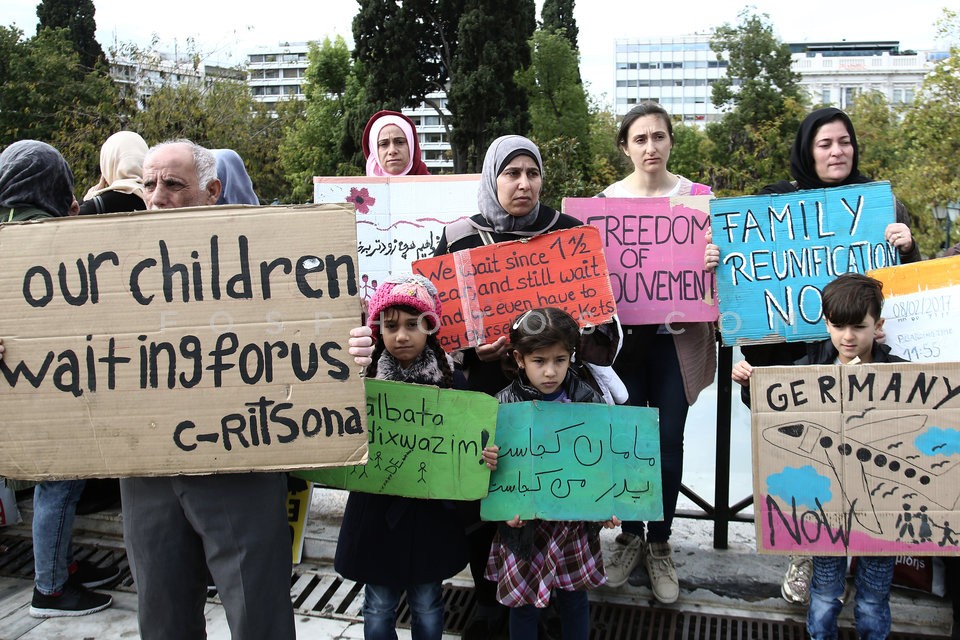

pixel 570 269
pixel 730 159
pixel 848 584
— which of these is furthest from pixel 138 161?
pixel 730 159

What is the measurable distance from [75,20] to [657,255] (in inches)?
1433

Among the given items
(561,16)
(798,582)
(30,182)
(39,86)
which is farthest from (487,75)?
(798,582)

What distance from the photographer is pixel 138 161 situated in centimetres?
381

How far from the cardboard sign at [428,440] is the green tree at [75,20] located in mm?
34772

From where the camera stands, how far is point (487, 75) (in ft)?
73.2

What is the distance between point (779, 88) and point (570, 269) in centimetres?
2856

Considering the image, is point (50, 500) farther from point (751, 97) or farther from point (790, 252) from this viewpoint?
point (751, 97)

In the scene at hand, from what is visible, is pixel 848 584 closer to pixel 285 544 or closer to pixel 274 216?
pixel 285 544

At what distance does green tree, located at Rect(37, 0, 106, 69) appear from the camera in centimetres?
3148

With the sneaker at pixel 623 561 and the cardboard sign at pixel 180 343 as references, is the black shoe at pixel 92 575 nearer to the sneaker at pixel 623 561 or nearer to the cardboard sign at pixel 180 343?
the cardboard sign at pixel 180 343

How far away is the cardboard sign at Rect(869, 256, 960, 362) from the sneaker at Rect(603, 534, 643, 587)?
1.40 metres

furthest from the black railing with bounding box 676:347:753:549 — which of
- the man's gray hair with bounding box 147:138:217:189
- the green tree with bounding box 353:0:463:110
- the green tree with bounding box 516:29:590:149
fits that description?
the green tree with bounding box 353:0:463:110

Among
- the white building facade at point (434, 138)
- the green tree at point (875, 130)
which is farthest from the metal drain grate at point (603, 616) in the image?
the white building facade at point (434, 138)

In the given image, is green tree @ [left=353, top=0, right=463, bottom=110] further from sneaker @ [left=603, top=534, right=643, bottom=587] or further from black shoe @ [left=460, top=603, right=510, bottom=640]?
black shoe @ [left=460, top=603, right=510, bottom=640]
